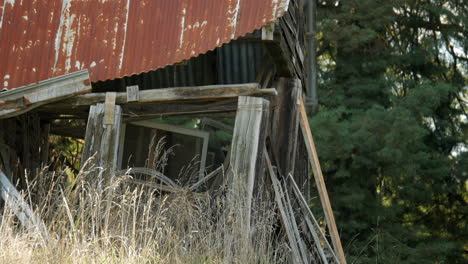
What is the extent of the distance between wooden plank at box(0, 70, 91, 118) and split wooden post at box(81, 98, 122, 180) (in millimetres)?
772

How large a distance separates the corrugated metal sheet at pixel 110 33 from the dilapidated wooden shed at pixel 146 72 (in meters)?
0.01

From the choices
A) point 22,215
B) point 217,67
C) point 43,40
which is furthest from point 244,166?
point 217,67

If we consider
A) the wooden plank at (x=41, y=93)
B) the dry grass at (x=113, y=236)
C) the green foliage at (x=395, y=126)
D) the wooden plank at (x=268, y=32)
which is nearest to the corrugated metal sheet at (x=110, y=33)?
the wooden plank at (x=268, y=32)

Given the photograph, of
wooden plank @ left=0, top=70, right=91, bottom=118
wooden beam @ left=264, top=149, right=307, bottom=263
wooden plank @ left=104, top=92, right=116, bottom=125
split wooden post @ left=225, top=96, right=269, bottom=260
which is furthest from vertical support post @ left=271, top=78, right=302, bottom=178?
wooden plank @ left=0, top=70, right=91, bottom=118

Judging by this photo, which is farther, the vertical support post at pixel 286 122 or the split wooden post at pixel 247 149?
the vertical support post at pixel 286 122

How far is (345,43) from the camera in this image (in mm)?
17984

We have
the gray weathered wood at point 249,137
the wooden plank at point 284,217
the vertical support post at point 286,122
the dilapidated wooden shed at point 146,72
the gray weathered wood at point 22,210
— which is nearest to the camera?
the gray weathered wood at point 22,210

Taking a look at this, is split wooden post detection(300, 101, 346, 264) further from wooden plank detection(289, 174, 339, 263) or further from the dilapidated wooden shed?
wooden plank detection(289, 174, 339, 263)

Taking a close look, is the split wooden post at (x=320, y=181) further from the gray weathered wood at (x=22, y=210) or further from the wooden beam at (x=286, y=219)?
the gray weathered wood at (x=22, y=210)

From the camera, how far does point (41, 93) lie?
866 cm

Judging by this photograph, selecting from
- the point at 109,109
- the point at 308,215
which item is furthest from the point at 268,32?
the point at 308,215

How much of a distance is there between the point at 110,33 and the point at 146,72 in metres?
0.69

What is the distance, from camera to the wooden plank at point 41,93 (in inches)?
337

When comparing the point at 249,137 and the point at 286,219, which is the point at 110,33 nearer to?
the point at 249,137
